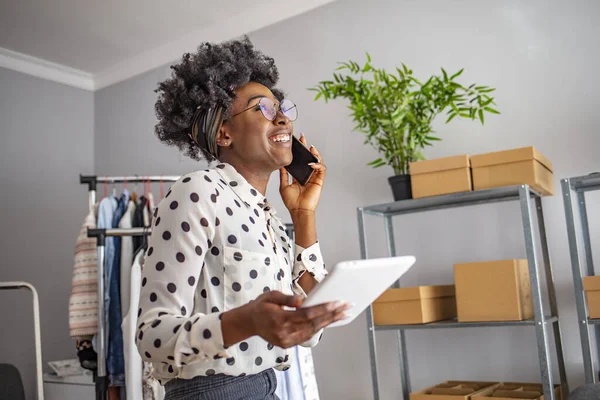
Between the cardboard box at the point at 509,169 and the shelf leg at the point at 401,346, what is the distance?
679mm

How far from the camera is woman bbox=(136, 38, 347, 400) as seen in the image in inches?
36.9

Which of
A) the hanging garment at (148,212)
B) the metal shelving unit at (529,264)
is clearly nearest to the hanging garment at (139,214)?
the hanging garment at (148,212)

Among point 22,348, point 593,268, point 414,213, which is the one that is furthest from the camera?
point 22,348

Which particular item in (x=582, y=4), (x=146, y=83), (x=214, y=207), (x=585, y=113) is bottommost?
(x=214, y=207)

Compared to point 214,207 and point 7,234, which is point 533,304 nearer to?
point 214,207

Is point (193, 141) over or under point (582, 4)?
under

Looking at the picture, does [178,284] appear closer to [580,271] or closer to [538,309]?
[538,309]

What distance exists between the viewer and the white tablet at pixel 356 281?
0.86 meters

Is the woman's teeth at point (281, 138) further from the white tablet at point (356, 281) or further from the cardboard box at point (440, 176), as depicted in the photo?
the cardboard box at point (440, 176)

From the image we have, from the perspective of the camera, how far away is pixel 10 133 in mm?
4113

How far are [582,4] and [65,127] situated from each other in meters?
3.37

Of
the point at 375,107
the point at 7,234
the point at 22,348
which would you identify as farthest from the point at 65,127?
the point at 375,107

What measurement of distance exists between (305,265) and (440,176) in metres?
1.21

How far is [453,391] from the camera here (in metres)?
2.49
